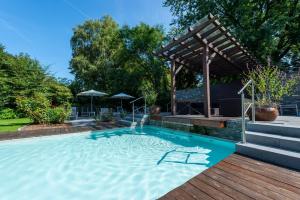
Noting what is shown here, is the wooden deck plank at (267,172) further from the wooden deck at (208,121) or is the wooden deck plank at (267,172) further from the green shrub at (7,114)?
the green shrub at (7,114)

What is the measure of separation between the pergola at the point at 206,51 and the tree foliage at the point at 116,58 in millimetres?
4716

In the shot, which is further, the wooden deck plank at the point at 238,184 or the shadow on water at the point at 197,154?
the shadow on water at the point at 197,154

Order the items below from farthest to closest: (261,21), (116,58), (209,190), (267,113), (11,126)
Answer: (116,58) < (261,21) < (11,126) < (267,113) < (209,190)

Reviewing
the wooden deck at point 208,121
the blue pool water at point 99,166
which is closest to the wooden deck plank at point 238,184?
the blue pool water at point 99,166

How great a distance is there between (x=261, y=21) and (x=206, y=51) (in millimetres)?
6584

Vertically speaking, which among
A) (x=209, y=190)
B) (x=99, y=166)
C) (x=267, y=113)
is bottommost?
(x=99, y=166)

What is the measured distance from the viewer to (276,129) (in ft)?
12.8

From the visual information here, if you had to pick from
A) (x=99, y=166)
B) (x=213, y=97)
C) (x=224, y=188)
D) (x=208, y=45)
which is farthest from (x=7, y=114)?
(x=224, y=188)

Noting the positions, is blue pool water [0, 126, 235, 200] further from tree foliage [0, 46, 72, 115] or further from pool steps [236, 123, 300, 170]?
tree foliage [0, 46, 72, 115]

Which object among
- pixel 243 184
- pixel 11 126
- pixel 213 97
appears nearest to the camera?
pixel 243 184

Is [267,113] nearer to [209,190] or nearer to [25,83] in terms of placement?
[209,190]

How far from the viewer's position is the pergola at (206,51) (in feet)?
22.8

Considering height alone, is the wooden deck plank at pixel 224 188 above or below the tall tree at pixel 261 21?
below

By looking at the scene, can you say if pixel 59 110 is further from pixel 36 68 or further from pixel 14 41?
pixel 14 41
